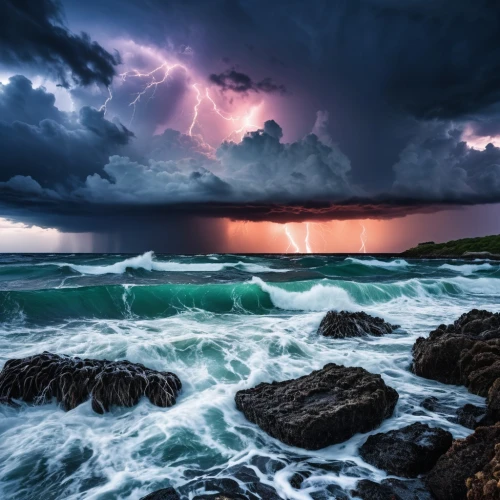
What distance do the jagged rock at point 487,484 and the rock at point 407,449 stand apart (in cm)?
94

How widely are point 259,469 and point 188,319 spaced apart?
32.1 ft

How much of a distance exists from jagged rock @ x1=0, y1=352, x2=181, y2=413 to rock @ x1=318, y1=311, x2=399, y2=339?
216 inches

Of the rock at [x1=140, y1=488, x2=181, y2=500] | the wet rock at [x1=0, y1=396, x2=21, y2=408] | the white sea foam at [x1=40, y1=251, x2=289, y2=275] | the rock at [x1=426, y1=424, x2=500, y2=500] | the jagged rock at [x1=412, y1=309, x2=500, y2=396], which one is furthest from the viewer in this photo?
the white sea foam at [x1=40, y1=251, x2=289, y2=275]

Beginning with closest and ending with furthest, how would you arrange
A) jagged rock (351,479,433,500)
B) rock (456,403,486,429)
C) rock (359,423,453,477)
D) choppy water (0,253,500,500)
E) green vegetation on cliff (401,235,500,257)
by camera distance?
jagged rock (351,479,433,500) < rock (359,423,453,477) < choppy water (0,253,500,500) < rock (456,403,486,429) < green vegetation on cliff (401,235,500,257)

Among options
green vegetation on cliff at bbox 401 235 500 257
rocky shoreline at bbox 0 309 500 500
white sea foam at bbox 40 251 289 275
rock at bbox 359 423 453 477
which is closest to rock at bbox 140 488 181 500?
rocky shoreline at bbox 0 309 500 500

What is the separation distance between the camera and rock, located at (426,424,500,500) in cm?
291

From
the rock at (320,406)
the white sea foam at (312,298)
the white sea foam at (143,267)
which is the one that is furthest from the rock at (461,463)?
the white sea foam at (143,267)

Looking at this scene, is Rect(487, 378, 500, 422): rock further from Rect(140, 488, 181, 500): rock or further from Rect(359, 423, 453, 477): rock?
Rect(140, 488, 181, 500): rock

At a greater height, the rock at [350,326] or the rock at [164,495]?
the rock at [350,326]

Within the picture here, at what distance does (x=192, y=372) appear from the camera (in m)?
7.35

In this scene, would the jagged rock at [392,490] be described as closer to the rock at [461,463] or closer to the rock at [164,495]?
the rock at [461,463]

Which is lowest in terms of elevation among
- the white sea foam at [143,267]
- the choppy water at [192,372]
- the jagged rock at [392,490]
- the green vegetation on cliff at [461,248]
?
the choppy water at [192,372]

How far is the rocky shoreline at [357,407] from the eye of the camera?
311 centimetres

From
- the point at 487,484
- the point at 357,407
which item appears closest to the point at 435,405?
the point at 357,407
